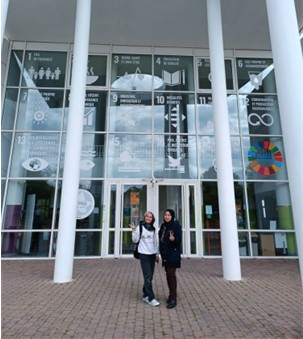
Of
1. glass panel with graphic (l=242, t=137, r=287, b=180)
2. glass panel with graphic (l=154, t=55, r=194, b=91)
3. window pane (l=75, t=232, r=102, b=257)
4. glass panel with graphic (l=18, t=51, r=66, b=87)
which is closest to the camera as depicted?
window pane (l=75, t=232, r=102, b=257)

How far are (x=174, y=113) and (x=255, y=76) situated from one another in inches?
161

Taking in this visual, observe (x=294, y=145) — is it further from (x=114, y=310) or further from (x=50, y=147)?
(x=50, y=147)

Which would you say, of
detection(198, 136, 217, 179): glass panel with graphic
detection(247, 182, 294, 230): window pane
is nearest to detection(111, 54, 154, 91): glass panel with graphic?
detection(198, 136, 217, 179): glass panel with graphic

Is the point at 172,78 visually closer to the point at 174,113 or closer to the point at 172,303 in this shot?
the point at 174,113

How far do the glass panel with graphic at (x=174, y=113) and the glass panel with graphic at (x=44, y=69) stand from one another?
4224 millimetres

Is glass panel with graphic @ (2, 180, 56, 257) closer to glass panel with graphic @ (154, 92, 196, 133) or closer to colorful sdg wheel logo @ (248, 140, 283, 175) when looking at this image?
glass panel with graphic @ (154, 92, 196, 133)

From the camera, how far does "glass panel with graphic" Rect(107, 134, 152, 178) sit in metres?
11.0

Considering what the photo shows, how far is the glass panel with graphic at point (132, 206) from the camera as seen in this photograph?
10430 mm

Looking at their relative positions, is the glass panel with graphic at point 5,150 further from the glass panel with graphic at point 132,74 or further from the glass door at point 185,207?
the glass door at point 185,207

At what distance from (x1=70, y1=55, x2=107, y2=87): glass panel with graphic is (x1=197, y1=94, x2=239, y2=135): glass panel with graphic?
4.20 m

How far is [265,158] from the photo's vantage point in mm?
11406

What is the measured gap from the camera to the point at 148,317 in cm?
440

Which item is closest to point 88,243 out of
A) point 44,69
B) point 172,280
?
point 172,280

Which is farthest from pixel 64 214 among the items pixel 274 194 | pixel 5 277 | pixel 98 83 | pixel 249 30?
pixel 249 30
